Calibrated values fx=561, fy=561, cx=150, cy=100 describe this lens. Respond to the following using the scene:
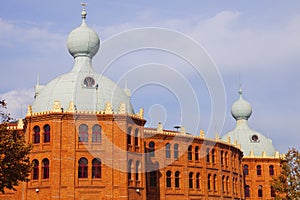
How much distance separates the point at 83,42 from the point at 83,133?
13.4m

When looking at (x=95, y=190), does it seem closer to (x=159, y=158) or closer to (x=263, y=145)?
(x=159, y=158)

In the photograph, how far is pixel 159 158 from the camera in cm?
7344

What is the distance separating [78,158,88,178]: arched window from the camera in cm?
5906

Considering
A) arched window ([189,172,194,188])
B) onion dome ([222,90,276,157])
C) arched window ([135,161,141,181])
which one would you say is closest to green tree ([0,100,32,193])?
arched window ([135,161,141,181])

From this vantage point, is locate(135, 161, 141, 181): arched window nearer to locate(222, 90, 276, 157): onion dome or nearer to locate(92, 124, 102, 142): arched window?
locate(92, 124, 102, 142): arched window

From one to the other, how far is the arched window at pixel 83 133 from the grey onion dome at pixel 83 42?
39.0ft

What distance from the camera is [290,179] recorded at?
62875 mm

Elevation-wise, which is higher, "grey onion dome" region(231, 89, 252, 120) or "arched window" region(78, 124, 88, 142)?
"grey onion dome" region(231, 89, 252, 120)

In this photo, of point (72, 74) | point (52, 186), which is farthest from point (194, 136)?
point (52, 186)

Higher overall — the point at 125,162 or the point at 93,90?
the point at 93,90

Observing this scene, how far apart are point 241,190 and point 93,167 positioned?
3794 cm

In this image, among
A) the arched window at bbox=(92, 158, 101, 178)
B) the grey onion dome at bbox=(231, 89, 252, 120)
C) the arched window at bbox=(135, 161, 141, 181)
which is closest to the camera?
the arched window at bbox=(92, 158, 101, 178)

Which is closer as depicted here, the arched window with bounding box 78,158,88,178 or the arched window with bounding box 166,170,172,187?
the arched window with bounding box 78,158,88,178

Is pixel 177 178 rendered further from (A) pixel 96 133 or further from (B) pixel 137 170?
(A) pixel 96 133
